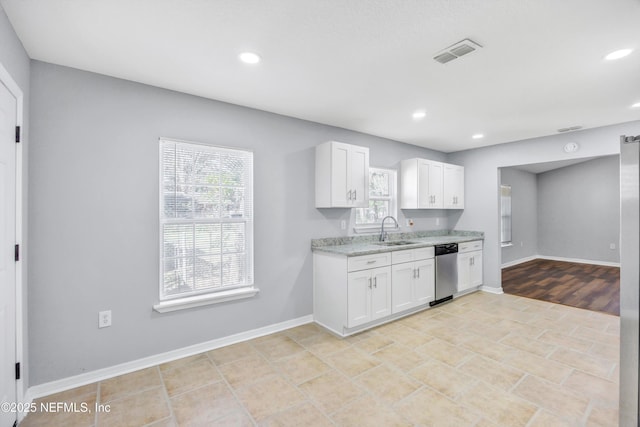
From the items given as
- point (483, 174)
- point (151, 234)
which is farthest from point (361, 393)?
point (483, 174)

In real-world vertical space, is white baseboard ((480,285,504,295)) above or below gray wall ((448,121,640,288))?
below

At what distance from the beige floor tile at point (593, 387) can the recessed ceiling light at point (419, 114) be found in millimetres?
2869

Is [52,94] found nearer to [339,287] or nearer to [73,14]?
[73,14]

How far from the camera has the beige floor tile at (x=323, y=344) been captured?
9.75 ft

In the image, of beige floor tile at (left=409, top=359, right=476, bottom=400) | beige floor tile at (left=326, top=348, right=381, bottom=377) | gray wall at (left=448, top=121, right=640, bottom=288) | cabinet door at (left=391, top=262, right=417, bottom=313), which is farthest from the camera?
gray wall at (left=448, top=121, right=640, bottom=288)

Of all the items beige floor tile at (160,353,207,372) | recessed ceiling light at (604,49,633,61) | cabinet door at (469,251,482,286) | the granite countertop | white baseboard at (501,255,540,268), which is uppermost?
recessed ceiling light at (604,49,633,61)

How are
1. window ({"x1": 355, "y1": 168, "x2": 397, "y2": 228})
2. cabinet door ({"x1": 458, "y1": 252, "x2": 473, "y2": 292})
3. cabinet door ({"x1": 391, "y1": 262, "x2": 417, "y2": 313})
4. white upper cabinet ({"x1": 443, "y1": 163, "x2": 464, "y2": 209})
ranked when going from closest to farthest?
cabinet door ({"x1": 391, "y1": 262, "x2": 417, "y2": 313})
window ({"x1": 355, "y1": 168, "x2": 397, "y2": 228})
cabinet door ({"x1": 458, "y1": 252, "x2": 473, "y2": 292})
white upper cabinet ({"x1": 443, "y1": 163, "x2": 464, "y2": 209})

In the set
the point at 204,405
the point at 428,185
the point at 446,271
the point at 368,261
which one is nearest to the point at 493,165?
the point at 428,185

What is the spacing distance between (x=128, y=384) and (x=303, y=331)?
5.59 feet

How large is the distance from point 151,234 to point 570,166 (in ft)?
31.3

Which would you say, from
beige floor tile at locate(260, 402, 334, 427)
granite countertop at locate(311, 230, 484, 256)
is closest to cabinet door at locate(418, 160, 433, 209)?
granite countertop at locate(311, 230, 484, 256)

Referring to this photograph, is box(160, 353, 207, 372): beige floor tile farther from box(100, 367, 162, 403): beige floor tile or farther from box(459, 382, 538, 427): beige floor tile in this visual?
box(459, 382, 538, 427): beige floor tile

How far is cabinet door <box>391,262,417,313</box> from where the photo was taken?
3717mm

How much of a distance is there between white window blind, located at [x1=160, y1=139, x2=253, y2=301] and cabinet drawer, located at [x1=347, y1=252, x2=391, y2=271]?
111cm
